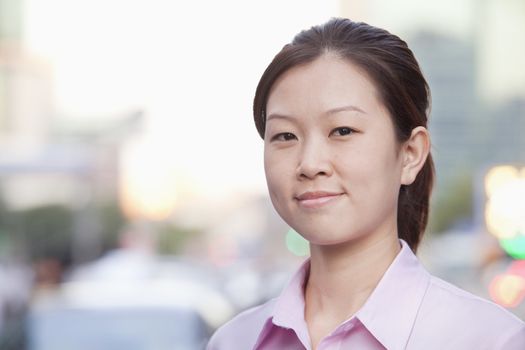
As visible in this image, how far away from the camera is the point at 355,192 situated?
7.26ft

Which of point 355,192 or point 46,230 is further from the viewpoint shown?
point 46,230

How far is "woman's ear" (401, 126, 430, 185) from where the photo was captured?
91.3 inches

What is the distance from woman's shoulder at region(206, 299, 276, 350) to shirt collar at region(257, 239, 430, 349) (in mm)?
66

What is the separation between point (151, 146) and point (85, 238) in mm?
4915

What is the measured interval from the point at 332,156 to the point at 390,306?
Result: 27cm

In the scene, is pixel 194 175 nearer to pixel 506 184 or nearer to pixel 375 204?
pixel 506 184

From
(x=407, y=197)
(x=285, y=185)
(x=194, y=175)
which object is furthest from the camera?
(x=194, y=175)

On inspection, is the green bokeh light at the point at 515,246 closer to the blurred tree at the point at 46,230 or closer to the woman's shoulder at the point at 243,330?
the woman's shoulder at the point at 243,330

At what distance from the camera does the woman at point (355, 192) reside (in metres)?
2.20

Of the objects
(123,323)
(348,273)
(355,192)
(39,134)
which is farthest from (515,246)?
(39,134)

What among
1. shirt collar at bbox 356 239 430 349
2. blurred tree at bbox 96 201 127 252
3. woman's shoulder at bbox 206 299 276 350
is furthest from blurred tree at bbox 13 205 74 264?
shirt collar at bbox 356 239 430 349

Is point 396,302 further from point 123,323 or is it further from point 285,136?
point 123,323

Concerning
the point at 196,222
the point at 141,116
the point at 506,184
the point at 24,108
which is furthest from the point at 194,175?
the point at 506,184

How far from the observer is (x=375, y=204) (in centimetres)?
224
